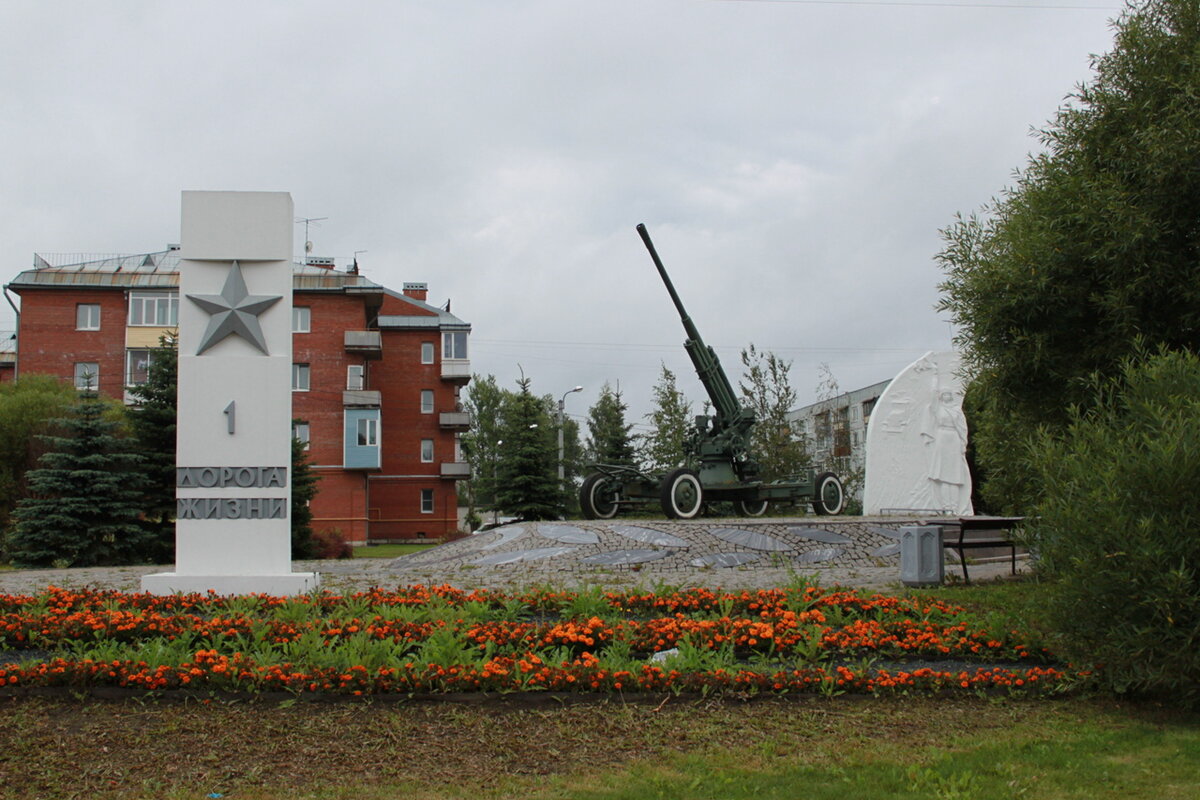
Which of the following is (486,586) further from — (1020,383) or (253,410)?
(1020,383)

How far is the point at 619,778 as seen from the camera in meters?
4.76

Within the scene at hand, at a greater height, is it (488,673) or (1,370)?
(1,370)

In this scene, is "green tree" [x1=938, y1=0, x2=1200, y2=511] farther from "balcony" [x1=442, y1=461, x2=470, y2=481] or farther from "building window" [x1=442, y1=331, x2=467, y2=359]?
"building window" [x1=442, y1=331, x2=467, y2=359]

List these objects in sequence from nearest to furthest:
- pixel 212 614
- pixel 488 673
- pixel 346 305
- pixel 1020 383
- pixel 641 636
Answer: pixel 488 673 → pixel 641 636 → pixel 212 614 → pixel 1020 383 → pixel 346 305

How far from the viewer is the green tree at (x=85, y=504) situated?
2031 centimetres

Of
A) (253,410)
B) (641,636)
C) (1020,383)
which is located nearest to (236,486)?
(253,410)

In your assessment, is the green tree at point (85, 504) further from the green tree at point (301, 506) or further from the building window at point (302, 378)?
the building window at point (302, 378)

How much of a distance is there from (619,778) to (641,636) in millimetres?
2374

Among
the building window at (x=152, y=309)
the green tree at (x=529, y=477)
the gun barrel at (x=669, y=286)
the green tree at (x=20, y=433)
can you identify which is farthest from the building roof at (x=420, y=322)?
the gun barrel at (x=669, y=286)

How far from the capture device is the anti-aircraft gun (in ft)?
59.0

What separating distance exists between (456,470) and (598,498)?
27.6 metres

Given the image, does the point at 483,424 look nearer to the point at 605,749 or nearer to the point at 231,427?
the point at 231,427

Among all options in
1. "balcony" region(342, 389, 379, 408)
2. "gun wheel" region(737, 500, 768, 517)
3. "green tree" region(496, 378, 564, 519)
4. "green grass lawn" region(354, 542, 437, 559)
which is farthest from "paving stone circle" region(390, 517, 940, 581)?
"balcony" region(342, 389, 379, 408)

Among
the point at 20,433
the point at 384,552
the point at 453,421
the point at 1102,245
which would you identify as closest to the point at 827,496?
the point at 1102,245
